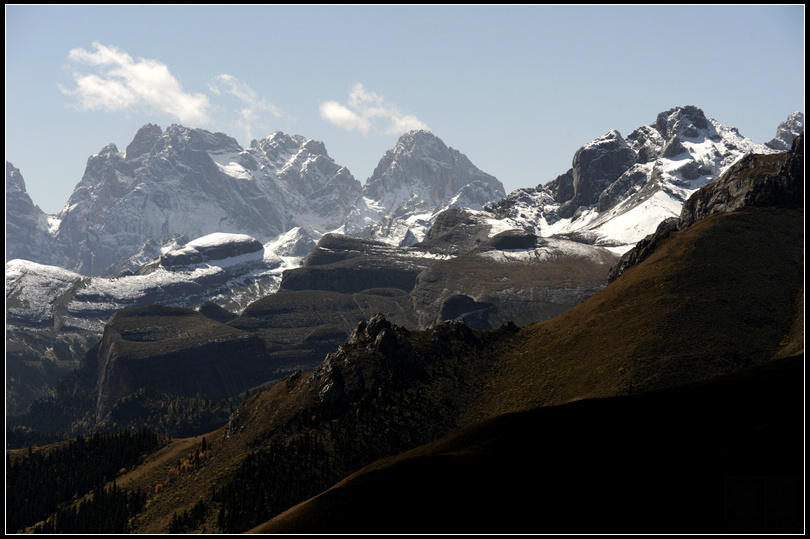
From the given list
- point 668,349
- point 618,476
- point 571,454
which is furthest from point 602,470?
point 668,349

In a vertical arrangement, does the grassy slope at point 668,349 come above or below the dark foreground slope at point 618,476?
above

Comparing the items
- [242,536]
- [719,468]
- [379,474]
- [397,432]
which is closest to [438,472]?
[379,474]

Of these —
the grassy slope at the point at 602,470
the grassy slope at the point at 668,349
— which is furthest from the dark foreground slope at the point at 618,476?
the grassy slope at the point at 668,349

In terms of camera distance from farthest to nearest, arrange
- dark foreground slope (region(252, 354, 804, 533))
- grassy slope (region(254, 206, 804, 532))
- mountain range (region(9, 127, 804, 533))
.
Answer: mountain range (region(9, 127, 804, 533))
grassy slope (region(254, 206, 804, 532))
dark foreground slope (region(252, 354, 804, 533))

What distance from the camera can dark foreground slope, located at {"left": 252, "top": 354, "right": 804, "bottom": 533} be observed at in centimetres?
9294

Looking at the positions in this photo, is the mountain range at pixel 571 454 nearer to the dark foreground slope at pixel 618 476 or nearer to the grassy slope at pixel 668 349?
the dark foreground slope at pixel 618 476

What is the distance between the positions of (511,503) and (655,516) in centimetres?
1872

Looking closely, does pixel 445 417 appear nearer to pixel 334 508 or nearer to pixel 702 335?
pixel 702 335

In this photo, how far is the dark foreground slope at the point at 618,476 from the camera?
92.9 meters

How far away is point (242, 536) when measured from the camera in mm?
102062

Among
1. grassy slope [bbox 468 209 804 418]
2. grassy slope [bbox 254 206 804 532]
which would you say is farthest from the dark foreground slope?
grassy slope [bbox 468 209 804 418]

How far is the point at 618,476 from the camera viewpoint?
10100 cm

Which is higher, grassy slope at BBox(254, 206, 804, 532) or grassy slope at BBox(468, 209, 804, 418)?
grassy slope at BBox(468, 209, 804, 418)

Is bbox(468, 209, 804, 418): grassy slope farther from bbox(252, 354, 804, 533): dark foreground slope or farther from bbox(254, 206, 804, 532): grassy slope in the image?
bbox(252, 354, 804, 533): dark foreground slope
